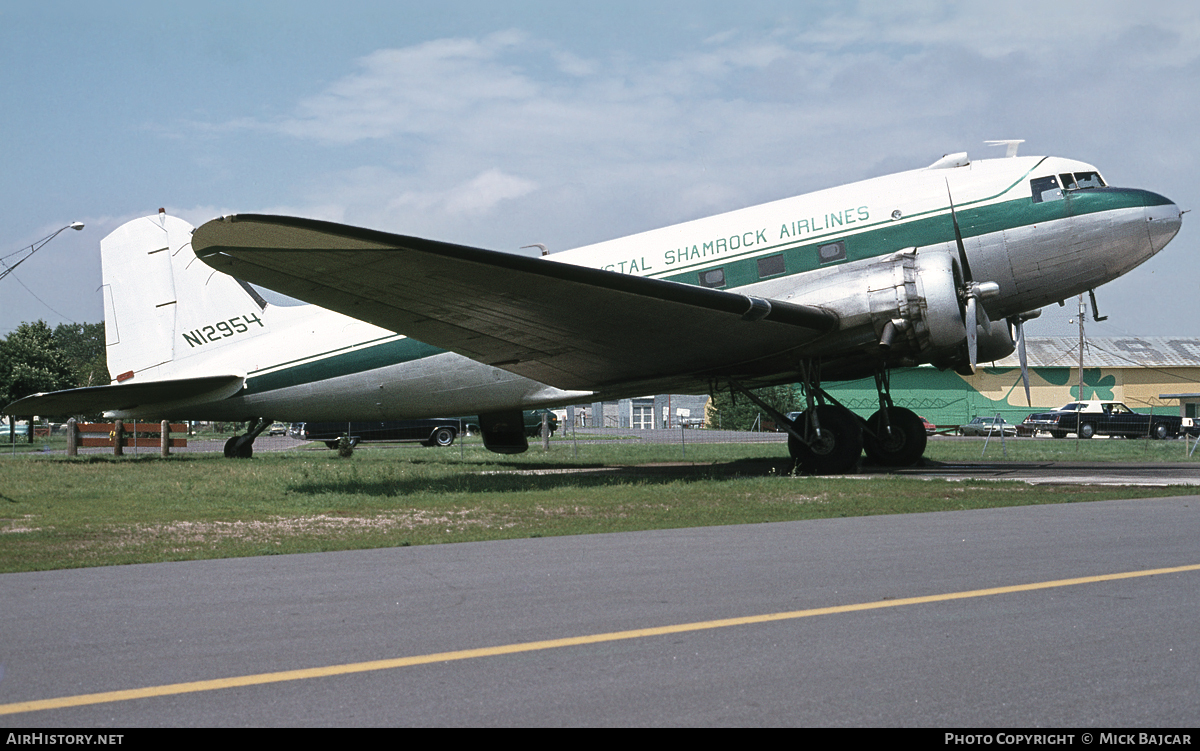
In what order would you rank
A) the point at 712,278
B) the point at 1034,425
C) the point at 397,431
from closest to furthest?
the point at 712,278, the point at 397,431, the point at 1034,425

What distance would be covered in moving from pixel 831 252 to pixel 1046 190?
360cm

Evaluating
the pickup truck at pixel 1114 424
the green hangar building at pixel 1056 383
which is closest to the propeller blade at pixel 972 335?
the pickup truck at pixel 1114 424

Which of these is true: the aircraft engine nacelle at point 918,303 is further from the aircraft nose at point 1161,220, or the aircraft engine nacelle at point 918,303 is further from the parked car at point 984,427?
the parked car at point 984,427

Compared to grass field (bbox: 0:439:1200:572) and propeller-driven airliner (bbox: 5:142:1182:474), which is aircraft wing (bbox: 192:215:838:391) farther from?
grass field (bbox: 0:439:1200:572)

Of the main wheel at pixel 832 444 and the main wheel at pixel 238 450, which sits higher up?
the main wheel at pixel 238 450

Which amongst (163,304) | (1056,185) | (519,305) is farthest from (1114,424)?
(163,304)

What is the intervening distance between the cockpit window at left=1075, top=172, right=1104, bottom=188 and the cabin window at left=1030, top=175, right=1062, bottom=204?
1.33 feet

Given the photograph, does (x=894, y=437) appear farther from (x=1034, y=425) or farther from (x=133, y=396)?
(x=1034, y=425)

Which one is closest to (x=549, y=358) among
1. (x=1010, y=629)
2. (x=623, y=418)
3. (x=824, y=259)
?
(x=824, y=259)

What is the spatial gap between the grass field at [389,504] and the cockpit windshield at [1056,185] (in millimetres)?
5066

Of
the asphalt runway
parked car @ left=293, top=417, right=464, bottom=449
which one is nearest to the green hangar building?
parked car @ left=293, top=417, right=464, bottom=449

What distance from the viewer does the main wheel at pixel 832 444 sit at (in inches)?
626

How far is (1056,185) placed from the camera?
15.5 m

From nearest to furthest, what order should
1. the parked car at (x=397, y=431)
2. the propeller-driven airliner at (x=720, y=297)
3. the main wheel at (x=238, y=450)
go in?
the propeller-driven airliner at (x=720, y=297) → the main wheel at (x=238, y=450) → the parked car at (x=397, y=431)
